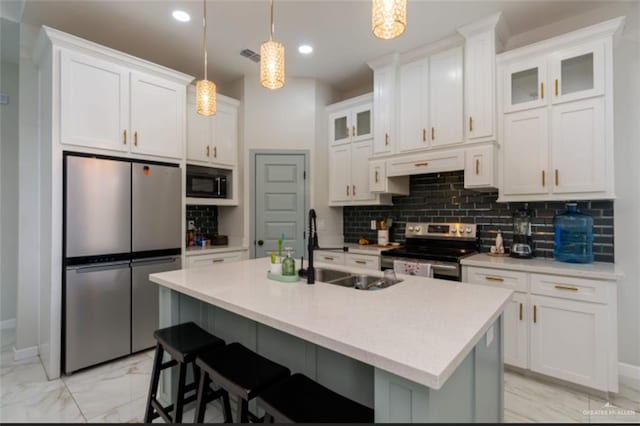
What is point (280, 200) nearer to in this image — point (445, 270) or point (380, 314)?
point (445, 270)

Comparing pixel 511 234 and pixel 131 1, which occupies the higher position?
pixel 131 1

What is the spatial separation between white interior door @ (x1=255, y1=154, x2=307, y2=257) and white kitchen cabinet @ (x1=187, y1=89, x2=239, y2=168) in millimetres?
375

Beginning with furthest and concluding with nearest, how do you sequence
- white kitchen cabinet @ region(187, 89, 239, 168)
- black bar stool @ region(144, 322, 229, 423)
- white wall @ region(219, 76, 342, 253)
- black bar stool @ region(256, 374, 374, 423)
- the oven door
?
white wall @ region(219, 76, 342, 253) < white kitchen cabinet @ region(187, 89, 239, 168) < the oven door < black bar stool @ region(144, 322, 229, 423) < black bar stool @ region(256, 374, 374, 423)

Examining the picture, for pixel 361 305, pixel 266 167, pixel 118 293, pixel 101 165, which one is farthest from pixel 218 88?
pixel 361 305

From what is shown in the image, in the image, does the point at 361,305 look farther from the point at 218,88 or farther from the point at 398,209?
the point at 218,88

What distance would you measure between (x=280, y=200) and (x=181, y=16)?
214cm

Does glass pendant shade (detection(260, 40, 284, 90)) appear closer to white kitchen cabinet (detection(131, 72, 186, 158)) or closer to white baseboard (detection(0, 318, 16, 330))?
white kitchen cabinet (detection(131, 72, 186, 158))

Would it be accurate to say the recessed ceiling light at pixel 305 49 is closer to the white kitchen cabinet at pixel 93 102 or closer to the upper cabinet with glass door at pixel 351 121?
the upper cabinet with glass door at pixel 351 121

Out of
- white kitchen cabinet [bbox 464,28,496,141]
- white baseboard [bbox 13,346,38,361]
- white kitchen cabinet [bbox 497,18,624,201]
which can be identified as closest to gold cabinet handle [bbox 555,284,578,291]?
white kitchen cabinet [bbox 497,18,624,201]

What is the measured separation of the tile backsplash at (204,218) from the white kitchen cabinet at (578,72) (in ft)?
12.7

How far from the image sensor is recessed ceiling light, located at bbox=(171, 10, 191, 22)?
2.69 metres

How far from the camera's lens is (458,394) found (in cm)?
116

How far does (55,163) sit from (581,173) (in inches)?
163

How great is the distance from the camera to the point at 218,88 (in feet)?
14.2
